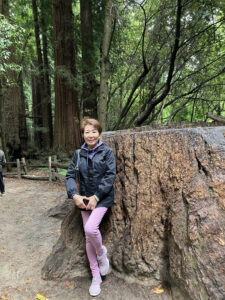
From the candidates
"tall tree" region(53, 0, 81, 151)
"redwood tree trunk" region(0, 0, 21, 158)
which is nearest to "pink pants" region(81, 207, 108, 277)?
"tall tree" region(53, 0, 81, 151)

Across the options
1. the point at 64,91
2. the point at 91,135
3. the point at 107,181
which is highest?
the point at 64,91

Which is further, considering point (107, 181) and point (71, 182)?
point (71, 182)

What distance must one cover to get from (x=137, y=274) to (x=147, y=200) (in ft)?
2.74

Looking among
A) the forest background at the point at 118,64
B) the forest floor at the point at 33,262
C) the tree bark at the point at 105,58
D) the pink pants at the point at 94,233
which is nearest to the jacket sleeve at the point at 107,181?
the pink pants at the point at 94,233

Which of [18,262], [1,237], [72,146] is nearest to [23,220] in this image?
[1,237]

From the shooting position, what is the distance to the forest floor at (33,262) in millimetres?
2502

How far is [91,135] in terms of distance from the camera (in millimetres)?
2504

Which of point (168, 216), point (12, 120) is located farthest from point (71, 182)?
point (12, 120)

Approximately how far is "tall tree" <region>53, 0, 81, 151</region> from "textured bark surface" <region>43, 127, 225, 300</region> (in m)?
7.57

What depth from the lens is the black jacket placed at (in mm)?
2407

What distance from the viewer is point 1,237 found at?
4.25 m

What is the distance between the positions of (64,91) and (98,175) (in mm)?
9613

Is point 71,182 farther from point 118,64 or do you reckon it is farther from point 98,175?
point 118,64

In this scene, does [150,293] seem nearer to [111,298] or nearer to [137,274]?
[137,274]
